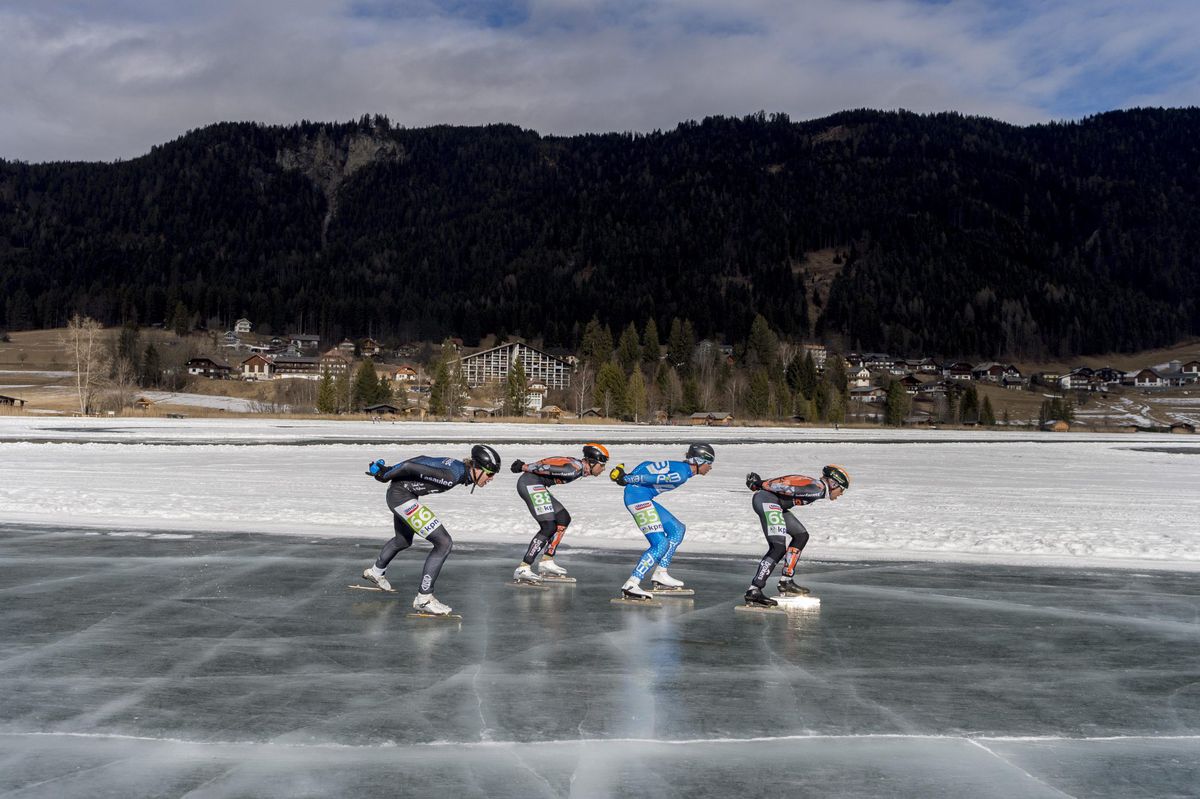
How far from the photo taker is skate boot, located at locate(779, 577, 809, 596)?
11.5 m

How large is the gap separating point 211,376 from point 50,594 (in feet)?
540

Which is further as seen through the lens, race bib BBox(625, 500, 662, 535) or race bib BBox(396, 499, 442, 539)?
race bib BBox(625, 500, 662, 535)

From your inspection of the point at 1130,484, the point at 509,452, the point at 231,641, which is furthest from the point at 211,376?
the point at 231,641

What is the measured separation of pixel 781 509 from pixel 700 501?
12.4m

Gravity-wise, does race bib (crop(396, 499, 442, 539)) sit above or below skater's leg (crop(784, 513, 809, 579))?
above

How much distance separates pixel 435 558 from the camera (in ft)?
34.8

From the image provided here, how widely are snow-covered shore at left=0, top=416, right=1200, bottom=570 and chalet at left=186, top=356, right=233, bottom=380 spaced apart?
420 feet

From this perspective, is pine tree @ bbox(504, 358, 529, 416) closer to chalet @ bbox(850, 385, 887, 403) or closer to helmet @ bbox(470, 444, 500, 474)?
chalet @ bbox(850, 385, 887, 403)

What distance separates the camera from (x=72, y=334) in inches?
4077

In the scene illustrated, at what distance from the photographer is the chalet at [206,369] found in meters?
164

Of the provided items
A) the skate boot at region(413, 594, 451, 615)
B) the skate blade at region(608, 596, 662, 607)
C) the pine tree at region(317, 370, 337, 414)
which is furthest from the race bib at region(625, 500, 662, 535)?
the pine tree at region(317, 370, 337, 414)

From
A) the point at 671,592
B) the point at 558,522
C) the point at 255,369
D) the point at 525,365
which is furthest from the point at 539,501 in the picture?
the point at 255,369

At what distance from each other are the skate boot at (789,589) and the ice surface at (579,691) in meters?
0.41

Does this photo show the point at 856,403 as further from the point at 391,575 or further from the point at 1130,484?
the point at 391,575
